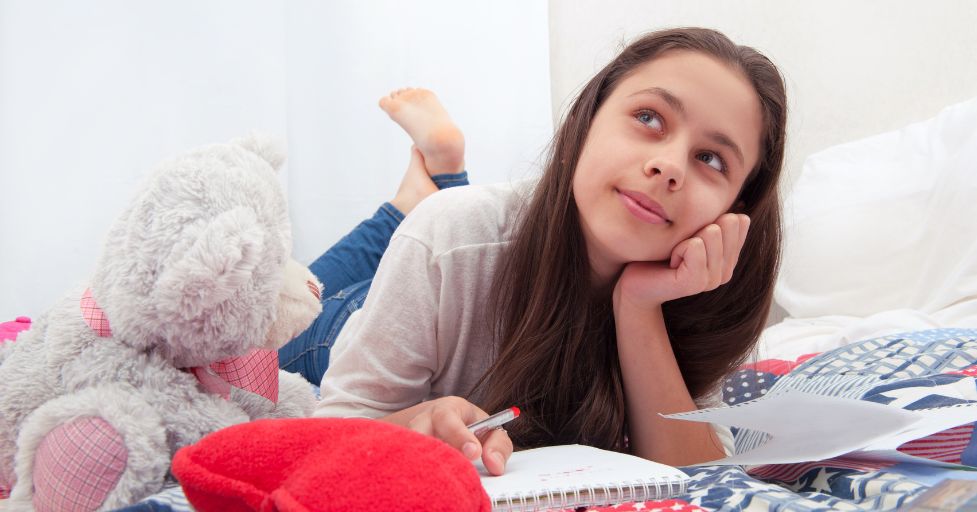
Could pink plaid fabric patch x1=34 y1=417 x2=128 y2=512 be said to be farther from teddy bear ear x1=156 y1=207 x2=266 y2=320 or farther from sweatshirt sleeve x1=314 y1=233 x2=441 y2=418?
sweatshirt sleeve x1=314 y1=233 x2=441 y2=418

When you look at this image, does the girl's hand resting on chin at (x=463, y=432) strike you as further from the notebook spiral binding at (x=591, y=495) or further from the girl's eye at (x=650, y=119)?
the girl's eye at (x=650, y=119)

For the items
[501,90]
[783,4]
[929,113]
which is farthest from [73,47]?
[929,113]

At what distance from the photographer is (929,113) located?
150 centimetres

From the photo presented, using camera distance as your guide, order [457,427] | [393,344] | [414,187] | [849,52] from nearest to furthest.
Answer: [457,427] → [393,344] → [414,187] → [849,52]

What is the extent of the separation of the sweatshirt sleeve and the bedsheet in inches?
13.4

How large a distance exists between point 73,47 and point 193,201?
1.12 m

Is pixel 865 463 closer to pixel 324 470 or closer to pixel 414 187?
pixel 324 470

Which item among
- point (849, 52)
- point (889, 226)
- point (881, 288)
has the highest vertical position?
point (849, 52)

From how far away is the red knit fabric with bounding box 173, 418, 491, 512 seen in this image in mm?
309

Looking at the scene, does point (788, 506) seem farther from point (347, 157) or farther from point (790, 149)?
point (347, 157)

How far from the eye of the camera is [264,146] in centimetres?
60

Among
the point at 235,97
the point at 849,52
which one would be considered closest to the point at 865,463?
the point at 849,52

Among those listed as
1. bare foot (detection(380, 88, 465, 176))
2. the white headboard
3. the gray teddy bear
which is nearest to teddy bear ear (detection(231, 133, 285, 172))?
the gray teddy bear

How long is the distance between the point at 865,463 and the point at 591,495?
0.69 feet
